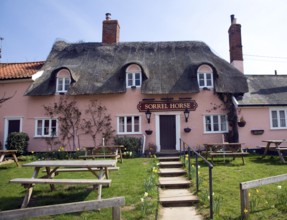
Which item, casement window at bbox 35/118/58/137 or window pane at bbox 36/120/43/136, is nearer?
casement window at bbox 35/118/58/137

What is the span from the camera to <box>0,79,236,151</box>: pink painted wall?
49.9ft

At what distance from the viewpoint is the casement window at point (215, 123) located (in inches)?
604

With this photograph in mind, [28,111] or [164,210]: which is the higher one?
[28,111]

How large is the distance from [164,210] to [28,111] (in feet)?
42.0

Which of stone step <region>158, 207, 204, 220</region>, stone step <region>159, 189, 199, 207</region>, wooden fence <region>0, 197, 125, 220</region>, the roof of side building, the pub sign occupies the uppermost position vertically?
the roof of side building

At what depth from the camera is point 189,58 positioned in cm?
1719

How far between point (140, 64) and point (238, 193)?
34.7 ft

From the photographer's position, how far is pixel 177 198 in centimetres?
643

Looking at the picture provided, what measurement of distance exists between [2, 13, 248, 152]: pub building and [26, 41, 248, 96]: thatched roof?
0.20 feet

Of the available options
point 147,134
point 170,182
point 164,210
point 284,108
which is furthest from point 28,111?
point 284,108

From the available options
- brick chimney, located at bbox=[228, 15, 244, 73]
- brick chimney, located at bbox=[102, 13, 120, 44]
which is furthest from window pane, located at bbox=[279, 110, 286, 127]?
brick chimney, located at bbox=[102, 13, 120, 44]

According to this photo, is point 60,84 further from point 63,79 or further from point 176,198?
point 176,198

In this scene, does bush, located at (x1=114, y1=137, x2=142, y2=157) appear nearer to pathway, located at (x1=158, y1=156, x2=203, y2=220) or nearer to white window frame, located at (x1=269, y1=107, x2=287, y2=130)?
pathway, located at (x1=158, y1=156, x2=203, y2=220)

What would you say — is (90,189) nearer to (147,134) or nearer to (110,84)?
(147,134)
